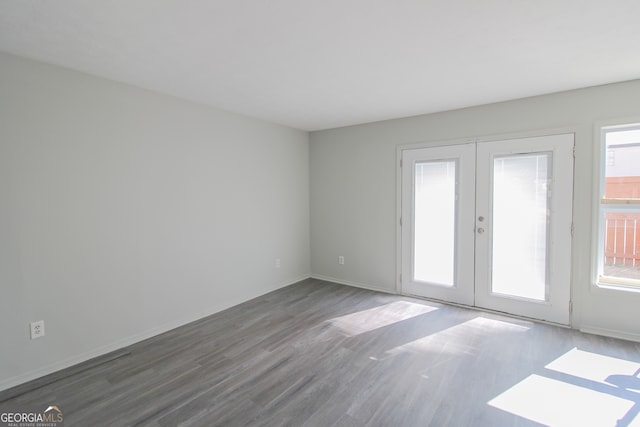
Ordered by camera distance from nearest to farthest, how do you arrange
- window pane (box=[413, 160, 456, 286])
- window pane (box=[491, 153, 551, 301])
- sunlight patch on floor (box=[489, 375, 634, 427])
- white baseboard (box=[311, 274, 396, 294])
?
sunlight patch on floor (box=[489, 375, 634, 427]), window pane (box=[491, 153, 551, 301]), window pane (box=[413, 160, 456, 286]), white baseboard (box=[311, 274, 396, 294])

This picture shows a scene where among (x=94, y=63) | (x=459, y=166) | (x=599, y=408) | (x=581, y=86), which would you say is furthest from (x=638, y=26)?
(x=94, y=63)

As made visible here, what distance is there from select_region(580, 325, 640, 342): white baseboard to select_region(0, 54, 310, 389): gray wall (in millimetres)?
3820

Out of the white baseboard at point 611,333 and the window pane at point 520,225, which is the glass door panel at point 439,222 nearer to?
the window pane at point 520,225

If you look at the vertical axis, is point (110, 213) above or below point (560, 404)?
above

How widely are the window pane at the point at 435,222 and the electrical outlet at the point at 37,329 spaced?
13.0ft

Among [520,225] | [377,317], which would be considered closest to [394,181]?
[520,225]

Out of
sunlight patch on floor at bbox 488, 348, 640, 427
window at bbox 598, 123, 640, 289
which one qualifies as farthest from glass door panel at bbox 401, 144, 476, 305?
sunlight patch on floor at bbox 488, 348, 640, 427

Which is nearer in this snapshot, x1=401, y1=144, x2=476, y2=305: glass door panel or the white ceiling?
the white ceiling

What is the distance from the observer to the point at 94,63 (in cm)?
237

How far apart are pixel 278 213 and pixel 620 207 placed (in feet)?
13.0

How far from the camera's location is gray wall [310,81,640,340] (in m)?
2.95

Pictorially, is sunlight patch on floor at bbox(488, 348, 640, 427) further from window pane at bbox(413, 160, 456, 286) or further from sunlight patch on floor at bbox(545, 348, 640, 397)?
window pane at bbox(413, 160, 456, 286)

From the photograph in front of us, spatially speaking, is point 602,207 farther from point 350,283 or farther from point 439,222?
point 350,283

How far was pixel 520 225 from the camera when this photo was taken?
3.41 m
